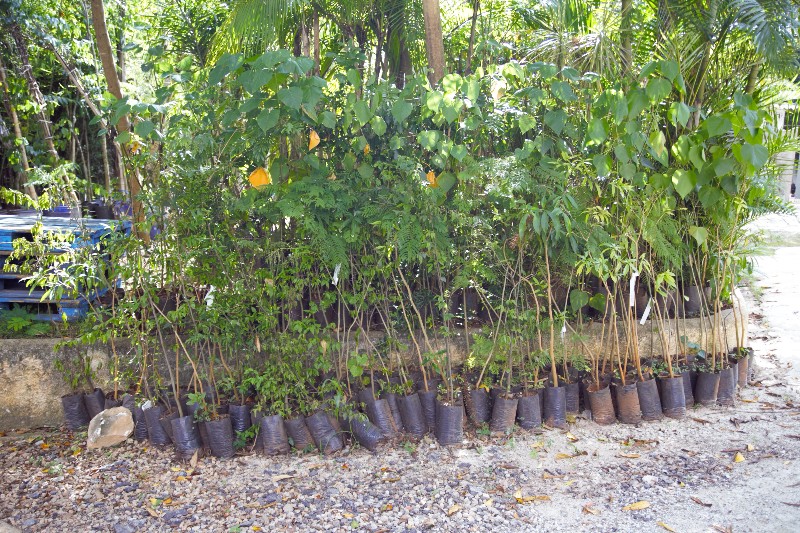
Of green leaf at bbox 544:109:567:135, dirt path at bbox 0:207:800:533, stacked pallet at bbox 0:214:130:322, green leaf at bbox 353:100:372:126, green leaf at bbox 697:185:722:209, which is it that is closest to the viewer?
dirt path at bbox 0:207:800:533

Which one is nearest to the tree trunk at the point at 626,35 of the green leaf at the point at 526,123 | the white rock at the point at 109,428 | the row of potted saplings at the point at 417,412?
the green leaf at the point at 526,123

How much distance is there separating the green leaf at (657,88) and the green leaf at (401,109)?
1214mm

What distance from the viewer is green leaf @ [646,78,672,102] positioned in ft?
11.9

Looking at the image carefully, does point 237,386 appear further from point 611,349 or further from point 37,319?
point 611,349

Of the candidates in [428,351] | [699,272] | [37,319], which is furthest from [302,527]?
[699,272]

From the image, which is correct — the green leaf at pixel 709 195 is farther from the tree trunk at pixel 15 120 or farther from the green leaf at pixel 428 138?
the tree trunk at pixel 15 120

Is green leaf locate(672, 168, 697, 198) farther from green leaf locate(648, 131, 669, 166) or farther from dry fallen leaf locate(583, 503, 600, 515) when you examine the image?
dry fallen leaf locate(583, 503, 600, 515)

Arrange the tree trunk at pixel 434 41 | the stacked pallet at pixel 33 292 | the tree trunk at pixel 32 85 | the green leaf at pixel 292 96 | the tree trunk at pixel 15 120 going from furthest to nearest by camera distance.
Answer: the tree trunk at pixel 15 120
the tree trunk at pixel 32 85
the stacked pallet at pixel 33 292
the tree trunk at pixel 434 41
the green leaf at pixel 292 96

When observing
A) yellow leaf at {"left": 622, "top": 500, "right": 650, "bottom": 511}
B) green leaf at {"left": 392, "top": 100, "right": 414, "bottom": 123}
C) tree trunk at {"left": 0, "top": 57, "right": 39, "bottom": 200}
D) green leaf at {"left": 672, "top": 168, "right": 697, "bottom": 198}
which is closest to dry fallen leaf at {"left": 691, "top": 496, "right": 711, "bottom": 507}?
yellow leaf at {"left": 622, "top": 500, "right": 650, "bottom": 511}

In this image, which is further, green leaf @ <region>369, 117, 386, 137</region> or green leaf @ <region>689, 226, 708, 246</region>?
green leaf @ <region>689, 226, 708, 246</region>

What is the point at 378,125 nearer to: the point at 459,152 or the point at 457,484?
the point at 459,152

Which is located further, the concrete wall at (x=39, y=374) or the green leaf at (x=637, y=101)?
the concrete wall at (x=39, y=374)

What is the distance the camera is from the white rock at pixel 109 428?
3.95 meters

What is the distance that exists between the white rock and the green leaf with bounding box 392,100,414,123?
223cm
